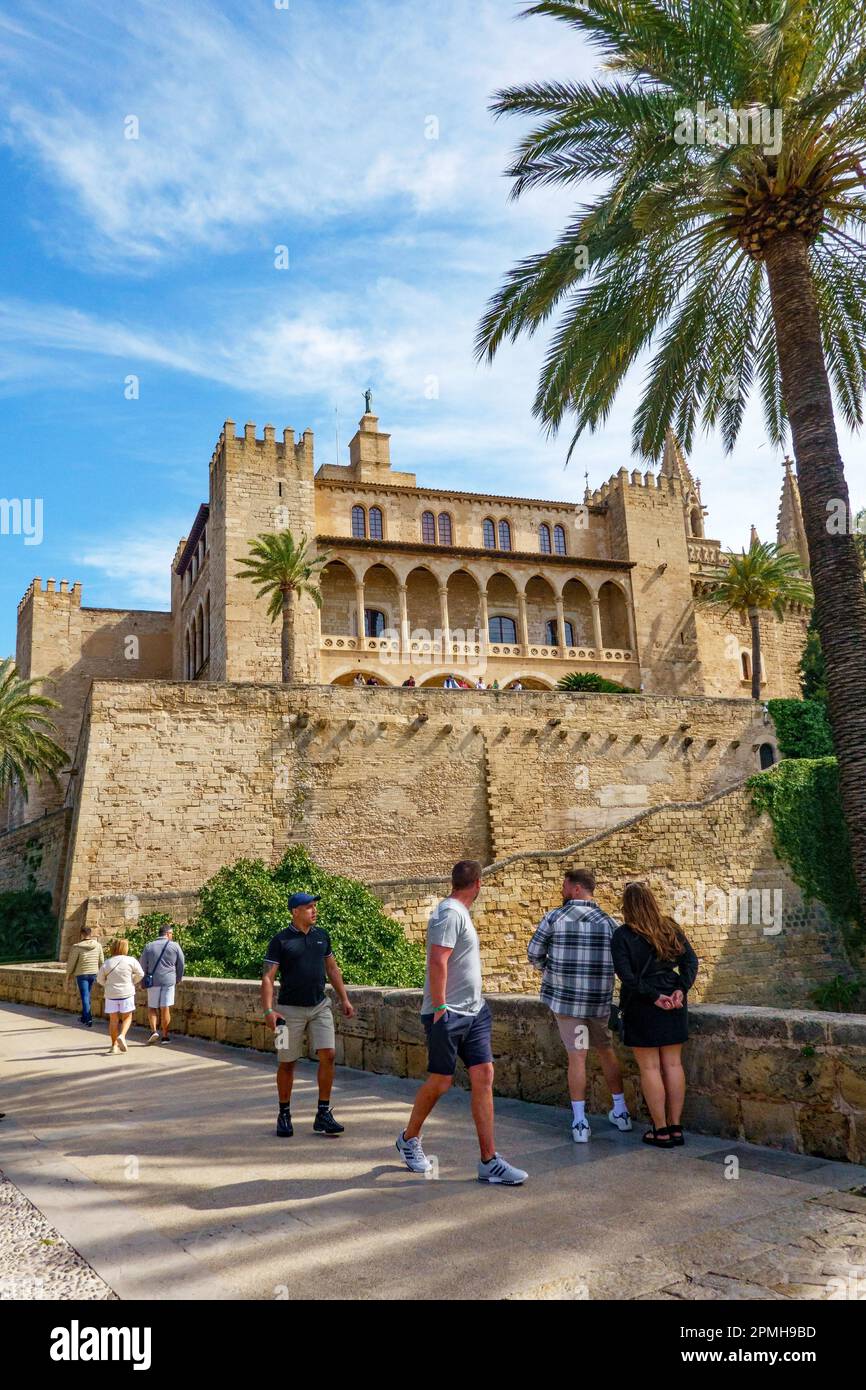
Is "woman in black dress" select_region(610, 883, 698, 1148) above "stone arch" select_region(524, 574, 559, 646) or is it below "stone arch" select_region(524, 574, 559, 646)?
below

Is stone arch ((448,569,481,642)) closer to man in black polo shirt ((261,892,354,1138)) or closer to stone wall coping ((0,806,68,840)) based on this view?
stone wall coping ((0,806,68,840))

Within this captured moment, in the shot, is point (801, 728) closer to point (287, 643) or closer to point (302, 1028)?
point (287, 643)

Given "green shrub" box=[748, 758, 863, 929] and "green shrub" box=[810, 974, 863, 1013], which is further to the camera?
"green shrub" box=[748, 758, 863, 929]

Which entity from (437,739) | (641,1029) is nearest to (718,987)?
(437,739)

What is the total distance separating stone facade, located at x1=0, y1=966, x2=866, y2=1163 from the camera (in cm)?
508

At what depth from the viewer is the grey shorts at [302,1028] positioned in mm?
6332

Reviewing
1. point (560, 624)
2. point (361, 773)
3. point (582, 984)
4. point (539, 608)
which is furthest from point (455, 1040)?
point (539, 608)

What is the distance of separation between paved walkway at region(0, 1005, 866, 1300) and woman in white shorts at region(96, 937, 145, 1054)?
3874 mm

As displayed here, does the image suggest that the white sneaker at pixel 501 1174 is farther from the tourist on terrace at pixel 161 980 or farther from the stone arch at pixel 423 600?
the stone arch at pixel 423 600

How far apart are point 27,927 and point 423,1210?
23173 mm

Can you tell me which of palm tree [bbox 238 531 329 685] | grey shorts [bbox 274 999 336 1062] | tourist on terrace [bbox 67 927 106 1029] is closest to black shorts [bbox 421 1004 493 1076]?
grey shorts [bbox 274 999 336 1062]

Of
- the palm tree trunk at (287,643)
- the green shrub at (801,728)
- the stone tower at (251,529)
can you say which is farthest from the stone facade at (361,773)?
the stone tower at (251,529)

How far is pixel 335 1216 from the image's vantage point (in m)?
4.46

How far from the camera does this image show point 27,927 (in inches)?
982
